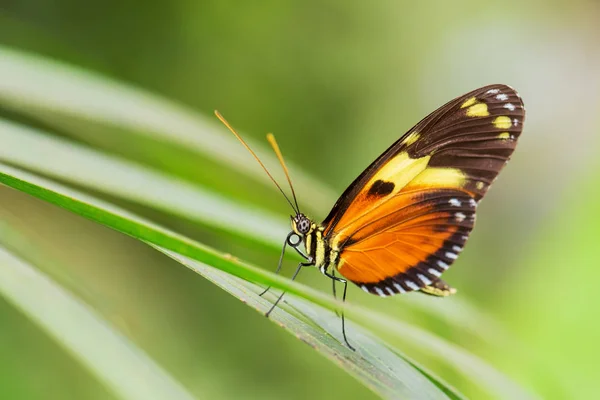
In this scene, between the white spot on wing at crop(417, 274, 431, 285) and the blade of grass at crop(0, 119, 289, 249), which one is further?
the white spot on wing at crop(417, 274, 431, 285)

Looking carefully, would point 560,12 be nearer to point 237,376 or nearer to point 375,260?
point 237,376

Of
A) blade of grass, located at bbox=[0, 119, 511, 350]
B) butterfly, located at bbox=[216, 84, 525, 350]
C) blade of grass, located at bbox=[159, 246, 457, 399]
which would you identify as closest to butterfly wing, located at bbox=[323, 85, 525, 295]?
butterfly, located at bbox=[216, 84, 525, 350]

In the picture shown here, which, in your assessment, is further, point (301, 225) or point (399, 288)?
point (301, 225)

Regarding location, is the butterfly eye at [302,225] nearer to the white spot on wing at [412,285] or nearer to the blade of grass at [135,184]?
the blade of grass at [135,184]

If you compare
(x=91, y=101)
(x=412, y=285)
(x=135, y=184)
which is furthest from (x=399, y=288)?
(x=91, y=101)

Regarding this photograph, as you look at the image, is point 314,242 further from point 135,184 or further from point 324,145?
point 324,145

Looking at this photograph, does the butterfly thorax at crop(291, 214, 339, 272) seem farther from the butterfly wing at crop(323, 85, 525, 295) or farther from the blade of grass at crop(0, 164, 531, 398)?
the blade of grass at crop(0, 164, 531, 398)
